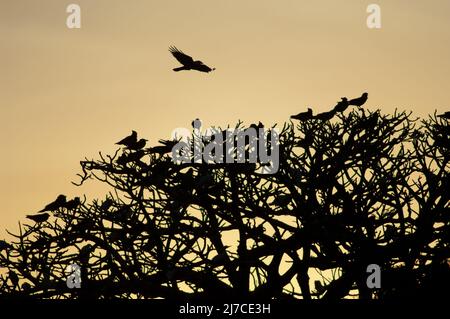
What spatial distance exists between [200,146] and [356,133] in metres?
3.77

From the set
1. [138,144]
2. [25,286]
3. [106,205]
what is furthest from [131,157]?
[25,286]

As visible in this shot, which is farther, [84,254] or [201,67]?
[84,254]

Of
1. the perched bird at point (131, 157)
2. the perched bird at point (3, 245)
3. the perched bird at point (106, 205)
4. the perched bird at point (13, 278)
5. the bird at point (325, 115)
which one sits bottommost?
the perched bird at point (13, 278)

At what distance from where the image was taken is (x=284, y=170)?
20.5 meters

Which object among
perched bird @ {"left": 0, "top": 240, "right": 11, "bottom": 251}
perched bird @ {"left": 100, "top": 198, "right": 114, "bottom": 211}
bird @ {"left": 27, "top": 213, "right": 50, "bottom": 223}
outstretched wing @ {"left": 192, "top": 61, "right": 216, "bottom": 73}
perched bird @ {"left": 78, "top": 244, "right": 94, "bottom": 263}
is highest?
outstretched wing @ {"left": 192, "top": 61, "right": 216, "bottom": 73}

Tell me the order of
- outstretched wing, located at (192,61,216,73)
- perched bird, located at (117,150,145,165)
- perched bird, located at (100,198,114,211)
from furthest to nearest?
perched bird, located at (100,198,114,211), perched bird, located at (117,150,145,165), outstretched wing, located at (192,61,216,73)

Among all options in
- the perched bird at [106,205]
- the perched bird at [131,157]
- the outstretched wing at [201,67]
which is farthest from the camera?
the perched bird at [106,205]

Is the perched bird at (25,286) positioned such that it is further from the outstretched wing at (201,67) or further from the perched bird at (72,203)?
the outstretched wing at (201,67)

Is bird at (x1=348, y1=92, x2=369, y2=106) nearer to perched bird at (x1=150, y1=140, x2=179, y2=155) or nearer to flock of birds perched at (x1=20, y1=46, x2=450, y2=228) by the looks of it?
flock of birds perched at (x1=20, y1=46, x2=450, y2=228)

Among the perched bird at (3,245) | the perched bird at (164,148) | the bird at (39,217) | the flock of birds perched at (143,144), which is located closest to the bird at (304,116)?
the flock of birds perched at (143,144)

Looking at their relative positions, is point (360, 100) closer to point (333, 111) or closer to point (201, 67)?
point (333, 111)

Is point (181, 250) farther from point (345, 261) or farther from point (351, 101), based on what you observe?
point (351, 101)

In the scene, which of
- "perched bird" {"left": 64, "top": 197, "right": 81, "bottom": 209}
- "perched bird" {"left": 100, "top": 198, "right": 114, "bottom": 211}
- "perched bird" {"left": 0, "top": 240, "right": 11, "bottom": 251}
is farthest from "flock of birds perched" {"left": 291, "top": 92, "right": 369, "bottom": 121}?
"perched bird" {"left": 0, "top": 240, "right": 11, "bottom": 251}

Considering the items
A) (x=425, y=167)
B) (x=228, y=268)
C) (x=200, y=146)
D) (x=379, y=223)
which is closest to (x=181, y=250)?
(x=228, y=268)
